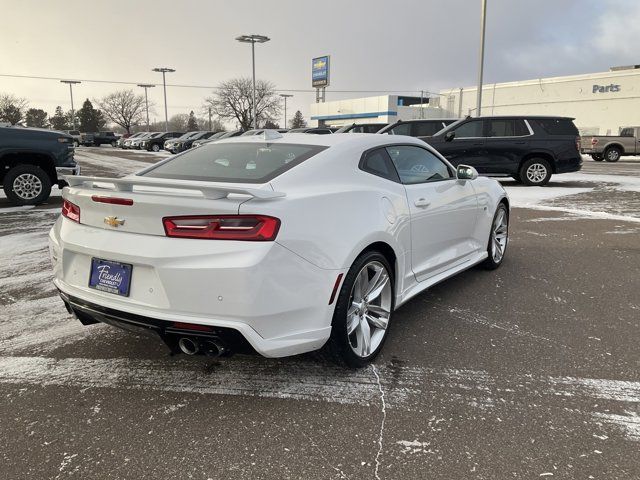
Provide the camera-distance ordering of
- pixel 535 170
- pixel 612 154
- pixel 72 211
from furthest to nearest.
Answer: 1. pixel 612 154
2. pixel 535 170
3. pixel 72 211

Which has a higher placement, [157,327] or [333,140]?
[333,140]

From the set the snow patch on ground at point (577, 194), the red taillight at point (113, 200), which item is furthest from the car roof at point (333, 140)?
the snow patch on ground at point (577, 194)

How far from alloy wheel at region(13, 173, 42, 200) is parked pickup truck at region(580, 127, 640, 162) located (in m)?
27.4

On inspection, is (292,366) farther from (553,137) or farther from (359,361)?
(553,137)

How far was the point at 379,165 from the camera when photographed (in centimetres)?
371

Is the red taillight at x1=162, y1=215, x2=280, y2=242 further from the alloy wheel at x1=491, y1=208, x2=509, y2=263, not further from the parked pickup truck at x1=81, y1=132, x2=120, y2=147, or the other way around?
the parked pickup truck at x1=81, y1=132, x2=120, y2=147

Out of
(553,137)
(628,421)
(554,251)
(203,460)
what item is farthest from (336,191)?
(553,137)

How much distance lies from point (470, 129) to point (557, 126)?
2.25 meters

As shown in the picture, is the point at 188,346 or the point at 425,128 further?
the point at 425,128

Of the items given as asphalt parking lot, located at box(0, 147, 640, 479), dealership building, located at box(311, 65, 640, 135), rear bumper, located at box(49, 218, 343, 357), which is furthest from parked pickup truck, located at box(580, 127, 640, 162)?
rear bumper, located at box(49, 218, 343, 357)

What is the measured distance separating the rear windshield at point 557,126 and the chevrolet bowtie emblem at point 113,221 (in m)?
12.8

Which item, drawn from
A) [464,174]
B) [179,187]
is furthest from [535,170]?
[179,187]

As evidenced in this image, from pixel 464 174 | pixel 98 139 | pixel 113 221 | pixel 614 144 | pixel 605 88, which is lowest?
pixel 98 139

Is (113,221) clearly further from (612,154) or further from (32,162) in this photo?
(612,154)
